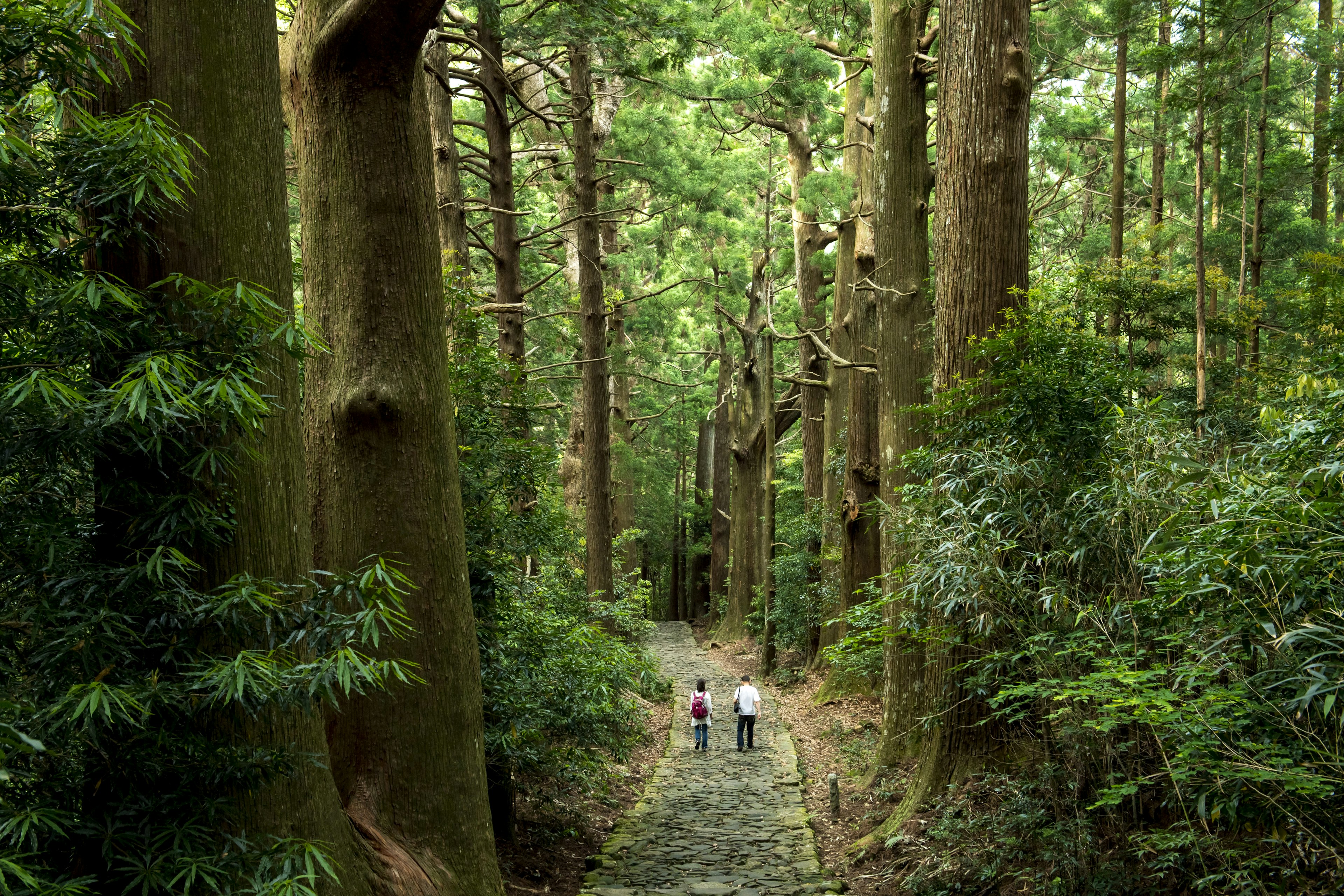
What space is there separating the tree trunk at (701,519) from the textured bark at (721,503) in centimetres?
582

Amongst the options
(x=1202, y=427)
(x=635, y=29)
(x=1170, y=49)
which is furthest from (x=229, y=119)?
(x=1170, y=49)

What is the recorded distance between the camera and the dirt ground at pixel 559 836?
679 centimetres

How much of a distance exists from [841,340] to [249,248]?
42.8 ft

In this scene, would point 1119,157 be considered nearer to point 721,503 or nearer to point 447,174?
point 447,174

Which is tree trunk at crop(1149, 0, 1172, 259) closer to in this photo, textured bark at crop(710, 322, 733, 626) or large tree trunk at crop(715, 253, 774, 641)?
large tree trunk at crop(715, 253, 774, 641)

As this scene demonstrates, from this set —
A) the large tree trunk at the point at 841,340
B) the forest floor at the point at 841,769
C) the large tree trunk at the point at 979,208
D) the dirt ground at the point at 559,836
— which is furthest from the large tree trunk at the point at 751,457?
the large tree trunk at the point at 979,208

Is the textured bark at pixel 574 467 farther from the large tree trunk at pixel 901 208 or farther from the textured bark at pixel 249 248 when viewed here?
the textured bark at pixel 249 248

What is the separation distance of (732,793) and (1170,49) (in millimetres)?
11406

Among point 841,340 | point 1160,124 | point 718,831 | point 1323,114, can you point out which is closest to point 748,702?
point 718,831

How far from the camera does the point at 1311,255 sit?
1284 cm

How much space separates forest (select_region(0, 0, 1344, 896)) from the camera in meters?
2.96

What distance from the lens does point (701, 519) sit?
1647 inches

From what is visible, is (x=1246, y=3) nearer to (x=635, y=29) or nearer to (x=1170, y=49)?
(x=1170, y=49)

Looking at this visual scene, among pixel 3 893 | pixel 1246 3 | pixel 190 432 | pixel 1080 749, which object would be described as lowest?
pixel 1080 749
